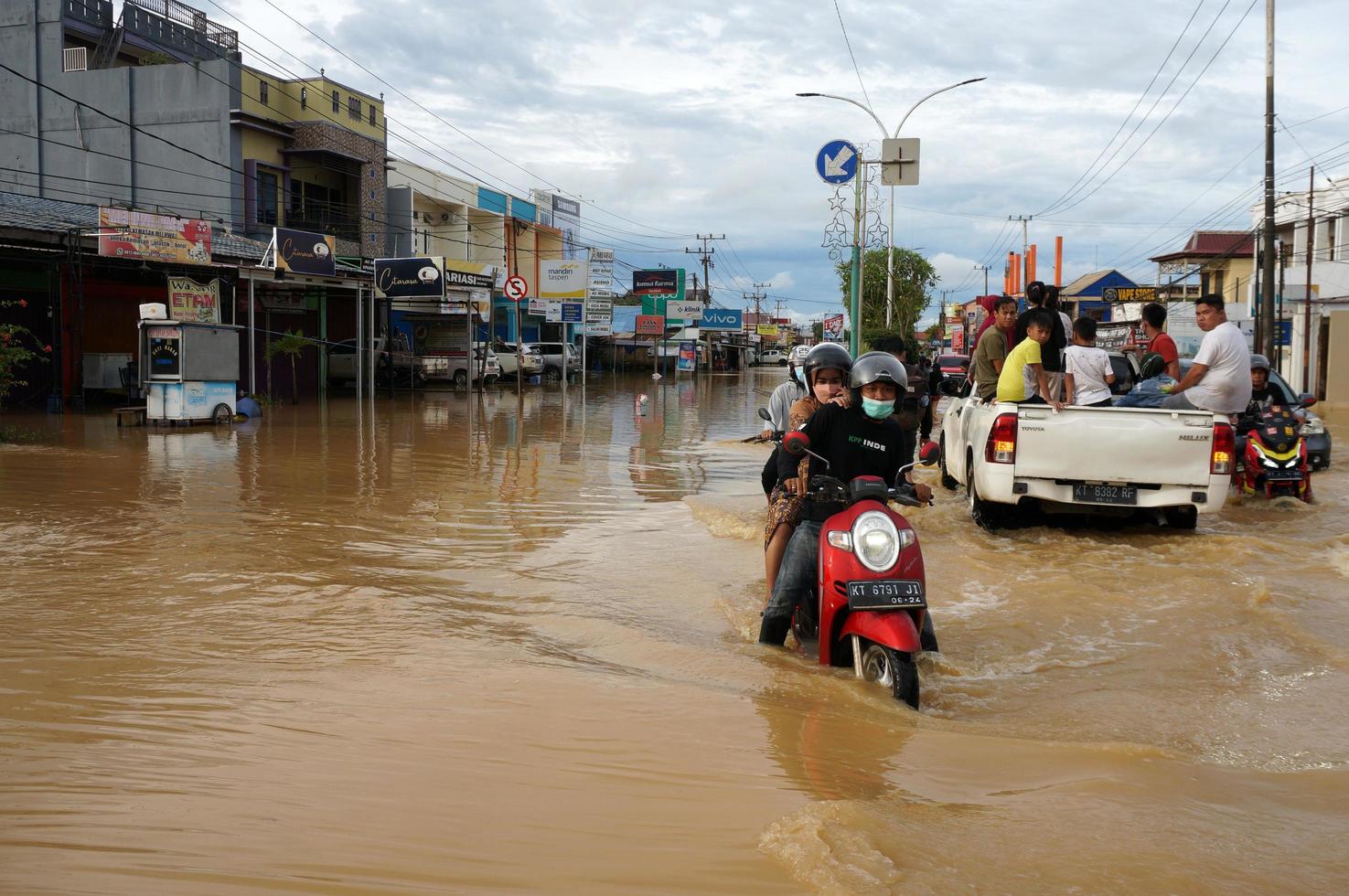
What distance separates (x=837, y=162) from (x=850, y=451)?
11609 millimetres

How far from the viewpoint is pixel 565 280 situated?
40844mm

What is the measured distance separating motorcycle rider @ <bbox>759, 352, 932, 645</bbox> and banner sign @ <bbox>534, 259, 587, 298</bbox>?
116 feet

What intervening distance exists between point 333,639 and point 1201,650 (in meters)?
4.66

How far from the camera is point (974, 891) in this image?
2934mm

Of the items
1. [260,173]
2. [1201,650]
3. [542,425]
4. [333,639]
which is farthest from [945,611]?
[260,173]

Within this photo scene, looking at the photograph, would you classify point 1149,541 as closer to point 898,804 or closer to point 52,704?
point 898,804

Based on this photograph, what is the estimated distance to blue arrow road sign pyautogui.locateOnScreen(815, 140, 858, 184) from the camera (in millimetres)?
15852

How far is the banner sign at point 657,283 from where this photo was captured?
77.1 m

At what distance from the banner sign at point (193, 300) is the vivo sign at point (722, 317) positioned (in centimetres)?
5701

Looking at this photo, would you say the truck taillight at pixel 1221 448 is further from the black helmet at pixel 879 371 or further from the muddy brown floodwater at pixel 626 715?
the black helmet at pixel 879 371

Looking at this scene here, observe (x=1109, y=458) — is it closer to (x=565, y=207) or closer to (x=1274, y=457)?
(x=1274, y=457)

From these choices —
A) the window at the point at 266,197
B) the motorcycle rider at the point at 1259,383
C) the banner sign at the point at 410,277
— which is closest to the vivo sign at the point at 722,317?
the window at the point at 266,197

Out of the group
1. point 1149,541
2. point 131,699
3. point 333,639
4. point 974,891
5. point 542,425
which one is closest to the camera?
point 974,891

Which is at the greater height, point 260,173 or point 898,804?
point 260,173
